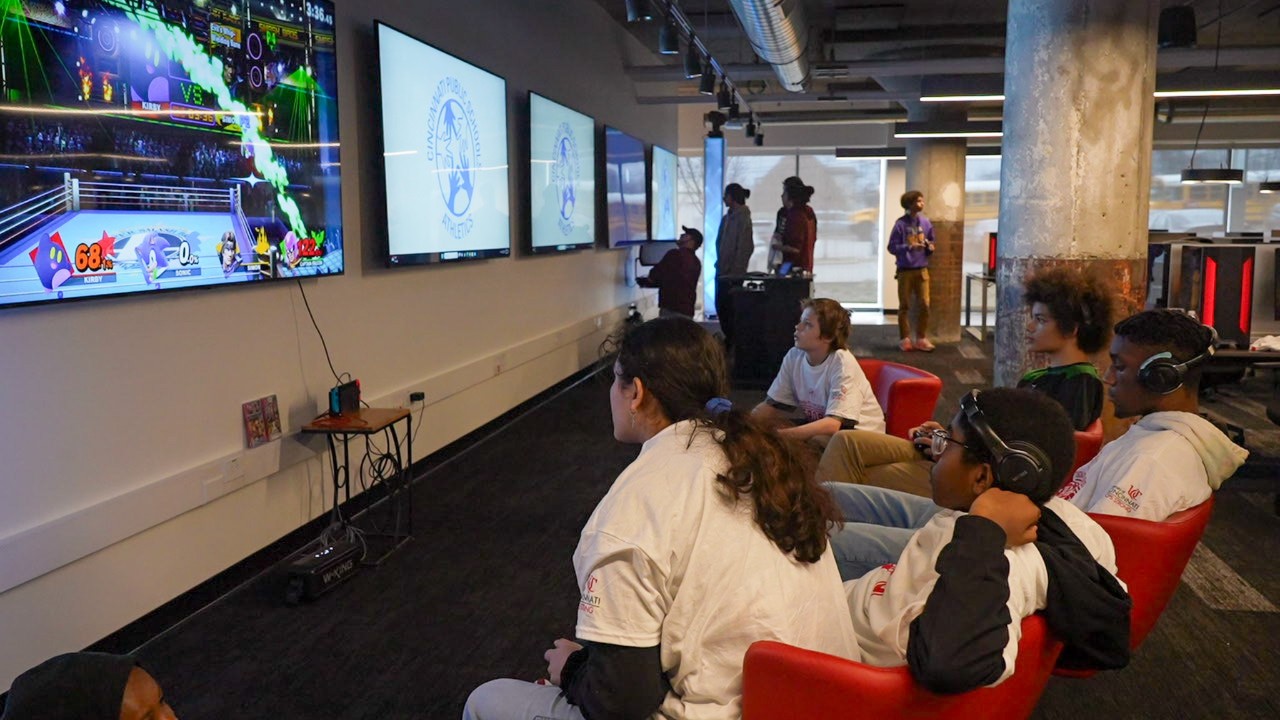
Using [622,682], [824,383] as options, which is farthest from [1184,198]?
[622,682]

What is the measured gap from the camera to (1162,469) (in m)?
2.36

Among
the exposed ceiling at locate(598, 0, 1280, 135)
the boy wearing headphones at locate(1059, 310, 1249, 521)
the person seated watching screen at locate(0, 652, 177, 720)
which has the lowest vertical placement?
the person seated watching screen at locate(0, 652, 177, 720)

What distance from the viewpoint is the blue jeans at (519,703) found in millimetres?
1756

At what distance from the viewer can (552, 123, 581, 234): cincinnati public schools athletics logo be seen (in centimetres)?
771

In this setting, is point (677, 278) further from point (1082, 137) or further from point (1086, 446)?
point (1086, 446)

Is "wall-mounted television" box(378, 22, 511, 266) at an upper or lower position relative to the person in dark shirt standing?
upper

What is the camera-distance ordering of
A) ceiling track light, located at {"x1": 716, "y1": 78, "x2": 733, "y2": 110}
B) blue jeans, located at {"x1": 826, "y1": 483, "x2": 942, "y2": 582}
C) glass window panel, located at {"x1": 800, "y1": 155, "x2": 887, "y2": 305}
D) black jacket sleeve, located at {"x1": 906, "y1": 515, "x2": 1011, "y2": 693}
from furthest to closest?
glass window panel, located at {"x1": 800, "y1": 155, "x2": 887, "y2": 305} < ceiling track light, located at {"x1": 716, "y1": 78, "x2": 733, "y2": 110} < blue jeans, located at {"x1": 826, "y1": 483, "x2": 942, "y2": 582} < black jacket sleeve, located at {"x1": 906, "y1": 515, "x2": 1011, "y2": 693}

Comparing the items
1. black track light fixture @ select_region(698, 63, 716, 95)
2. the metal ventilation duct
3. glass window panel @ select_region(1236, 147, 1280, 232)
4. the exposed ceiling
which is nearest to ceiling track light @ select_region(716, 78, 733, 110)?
the exposed ceiling

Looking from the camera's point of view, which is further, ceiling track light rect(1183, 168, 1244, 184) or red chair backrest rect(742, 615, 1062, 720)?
ceiling track light rect(1183, 168, 1244, 184)

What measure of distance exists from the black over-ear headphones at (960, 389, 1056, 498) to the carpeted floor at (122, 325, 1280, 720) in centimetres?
146

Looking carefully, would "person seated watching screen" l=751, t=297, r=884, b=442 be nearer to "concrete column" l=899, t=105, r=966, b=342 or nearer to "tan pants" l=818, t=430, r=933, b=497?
"tan pants" l=818, t=430, r=933, b=497

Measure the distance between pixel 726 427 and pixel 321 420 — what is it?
111 inches

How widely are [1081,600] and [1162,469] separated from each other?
2.51 feet

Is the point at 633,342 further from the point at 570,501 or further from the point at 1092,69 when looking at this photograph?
the point at 1092,69
